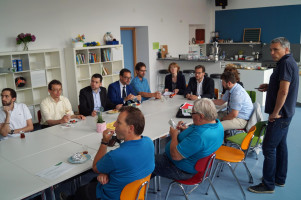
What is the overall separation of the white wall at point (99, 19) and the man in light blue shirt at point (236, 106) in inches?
169

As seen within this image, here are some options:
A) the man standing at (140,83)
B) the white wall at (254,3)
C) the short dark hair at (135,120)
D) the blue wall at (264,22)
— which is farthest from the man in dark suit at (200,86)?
the white wall at (254,3)

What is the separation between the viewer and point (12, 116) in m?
3.54

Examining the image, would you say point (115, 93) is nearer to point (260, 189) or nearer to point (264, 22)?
point (260, 189)

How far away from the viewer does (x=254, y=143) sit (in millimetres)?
3561

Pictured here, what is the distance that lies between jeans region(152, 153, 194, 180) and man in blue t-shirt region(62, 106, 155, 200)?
2.04 feet

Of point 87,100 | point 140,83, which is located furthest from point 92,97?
point 140,83

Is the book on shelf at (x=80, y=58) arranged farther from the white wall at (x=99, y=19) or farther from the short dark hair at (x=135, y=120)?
the short dark hair at (x=135, y=120)

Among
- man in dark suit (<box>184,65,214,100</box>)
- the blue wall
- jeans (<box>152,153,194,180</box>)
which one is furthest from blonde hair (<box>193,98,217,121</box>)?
the blue wall

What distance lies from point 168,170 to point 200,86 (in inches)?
104

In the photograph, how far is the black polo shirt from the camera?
2.99 m

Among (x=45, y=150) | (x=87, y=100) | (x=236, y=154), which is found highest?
(x=87, y=100)

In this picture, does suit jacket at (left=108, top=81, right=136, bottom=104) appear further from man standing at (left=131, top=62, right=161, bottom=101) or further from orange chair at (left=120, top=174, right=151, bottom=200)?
orange chair at (left=120, top=174, right=151, bottom=200)

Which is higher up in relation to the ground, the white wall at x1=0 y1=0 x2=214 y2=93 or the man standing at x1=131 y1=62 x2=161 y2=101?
the white wall at x1=0 y1=0 x2=214 y2=93

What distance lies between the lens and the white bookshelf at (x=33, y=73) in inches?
225
